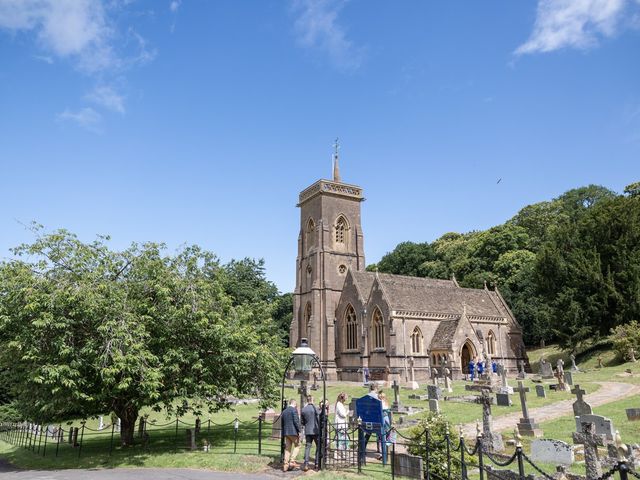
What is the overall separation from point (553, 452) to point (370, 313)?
102 ft

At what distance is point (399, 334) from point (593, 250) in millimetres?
18026

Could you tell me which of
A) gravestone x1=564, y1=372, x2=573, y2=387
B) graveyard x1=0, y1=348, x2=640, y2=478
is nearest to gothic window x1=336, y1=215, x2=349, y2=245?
graveyard x1=0, y1=348, x2=640, y2=478

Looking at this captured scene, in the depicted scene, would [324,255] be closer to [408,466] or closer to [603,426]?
[603,426]

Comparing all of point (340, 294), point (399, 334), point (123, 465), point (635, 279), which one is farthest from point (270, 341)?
point (635, 279)

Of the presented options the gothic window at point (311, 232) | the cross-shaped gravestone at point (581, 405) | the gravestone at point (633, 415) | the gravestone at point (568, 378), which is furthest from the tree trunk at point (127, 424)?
the gothic window at point (311, 232)

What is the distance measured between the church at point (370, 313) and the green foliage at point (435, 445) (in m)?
26.6

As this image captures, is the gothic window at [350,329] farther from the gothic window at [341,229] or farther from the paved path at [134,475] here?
the paved path at [134,475]

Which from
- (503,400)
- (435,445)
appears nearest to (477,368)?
(503,400)

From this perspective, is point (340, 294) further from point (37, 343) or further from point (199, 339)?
point (37, 343)

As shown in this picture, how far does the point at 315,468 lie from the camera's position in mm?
12328

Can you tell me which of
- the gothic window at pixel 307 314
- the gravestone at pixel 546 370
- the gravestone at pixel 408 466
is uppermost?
the gothic window at pixel 307 314

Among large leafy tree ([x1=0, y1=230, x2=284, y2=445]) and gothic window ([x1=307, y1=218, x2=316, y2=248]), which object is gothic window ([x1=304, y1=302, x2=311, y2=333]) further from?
large leafy tree ([x1=0, y1=230, x2=284, y2=445])

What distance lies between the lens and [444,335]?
135ft

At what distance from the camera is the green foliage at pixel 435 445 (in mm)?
10922
